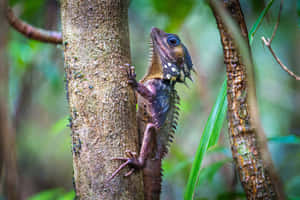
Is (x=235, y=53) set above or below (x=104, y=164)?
above

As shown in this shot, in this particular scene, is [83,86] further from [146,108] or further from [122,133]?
[146,108]

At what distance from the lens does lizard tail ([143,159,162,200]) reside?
7.45 ft

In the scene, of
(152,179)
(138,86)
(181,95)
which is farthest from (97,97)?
(181,95)

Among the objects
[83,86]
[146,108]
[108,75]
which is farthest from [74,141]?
[146,108]

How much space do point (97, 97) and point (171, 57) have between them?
114cm

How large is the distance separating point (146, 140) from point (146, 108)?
1.28ft

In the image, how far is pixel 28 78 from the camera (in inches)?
176

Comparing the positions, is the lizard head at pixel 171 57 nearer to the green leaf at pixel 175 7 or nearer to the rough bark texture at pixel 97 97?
the green leaf at pixel 175 7

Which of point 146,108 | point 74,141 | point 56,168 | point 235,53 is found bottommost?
point 56,168

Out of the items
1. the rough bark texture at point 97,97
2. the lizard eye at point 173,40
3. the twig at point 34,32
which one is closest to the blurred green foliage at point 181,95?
the twig at point 34,32

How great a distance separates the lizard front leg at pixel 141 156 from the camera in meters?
1.60

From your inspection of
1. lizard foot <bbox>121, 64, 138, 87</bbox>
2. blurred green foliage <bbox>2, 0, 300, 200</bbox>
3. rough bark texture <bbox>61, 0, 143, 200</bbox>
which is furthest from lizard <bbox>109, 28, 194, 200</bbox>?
blurred green foliage <bbox>2, 0, 300, 200</bbox>

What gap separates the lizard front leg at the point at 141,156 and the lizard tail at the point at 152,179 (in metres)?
0.24

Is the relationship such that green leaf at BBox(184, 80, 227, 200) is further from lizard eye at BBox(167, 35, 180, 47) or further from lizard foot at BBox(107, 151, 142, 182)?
lizard eye at BBox(167, 35, 180, 47)
